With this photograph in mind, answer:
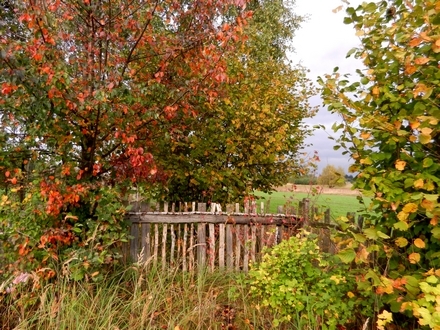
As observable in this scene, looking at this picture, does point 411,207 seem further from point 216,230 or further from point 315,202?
point 315,202

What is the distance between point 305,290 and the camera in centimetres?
342

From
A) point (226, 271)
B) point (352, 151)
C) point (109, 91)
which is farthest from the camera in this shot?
point (226, 271)

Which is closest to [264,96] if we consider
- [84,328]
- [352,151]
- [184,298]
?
[352,151]

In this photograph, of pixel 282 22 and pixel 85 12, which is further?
pixel 282 22

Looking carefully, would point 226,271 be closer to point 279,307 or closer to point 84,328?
point 279,307

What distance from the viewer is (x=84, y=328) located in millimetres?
2812

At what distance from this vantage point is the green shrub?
3135mm

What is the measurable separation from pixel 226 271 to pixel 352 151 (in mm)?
2757

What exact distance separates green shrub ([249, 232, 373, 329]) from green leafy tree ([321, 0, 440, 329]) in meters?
0.35

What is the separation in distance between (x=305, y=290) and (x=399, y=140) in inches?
66.7

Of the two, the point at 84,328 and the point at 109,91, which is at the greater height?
the point at 109,91

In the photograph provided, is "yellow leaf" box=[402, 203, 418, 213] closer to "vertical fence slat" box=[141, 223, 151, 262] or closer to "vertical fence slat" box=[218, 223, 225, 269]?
"vertical fence slat" box=[218, 223, 225, 269]

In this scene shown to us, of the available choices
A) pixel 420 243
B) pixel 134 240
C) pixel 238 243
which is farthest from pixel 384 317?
pixel 134 240

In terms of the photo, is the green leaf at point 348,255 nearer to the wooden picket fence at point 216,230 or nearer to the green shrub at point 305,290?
the green shrub at point 305,290
